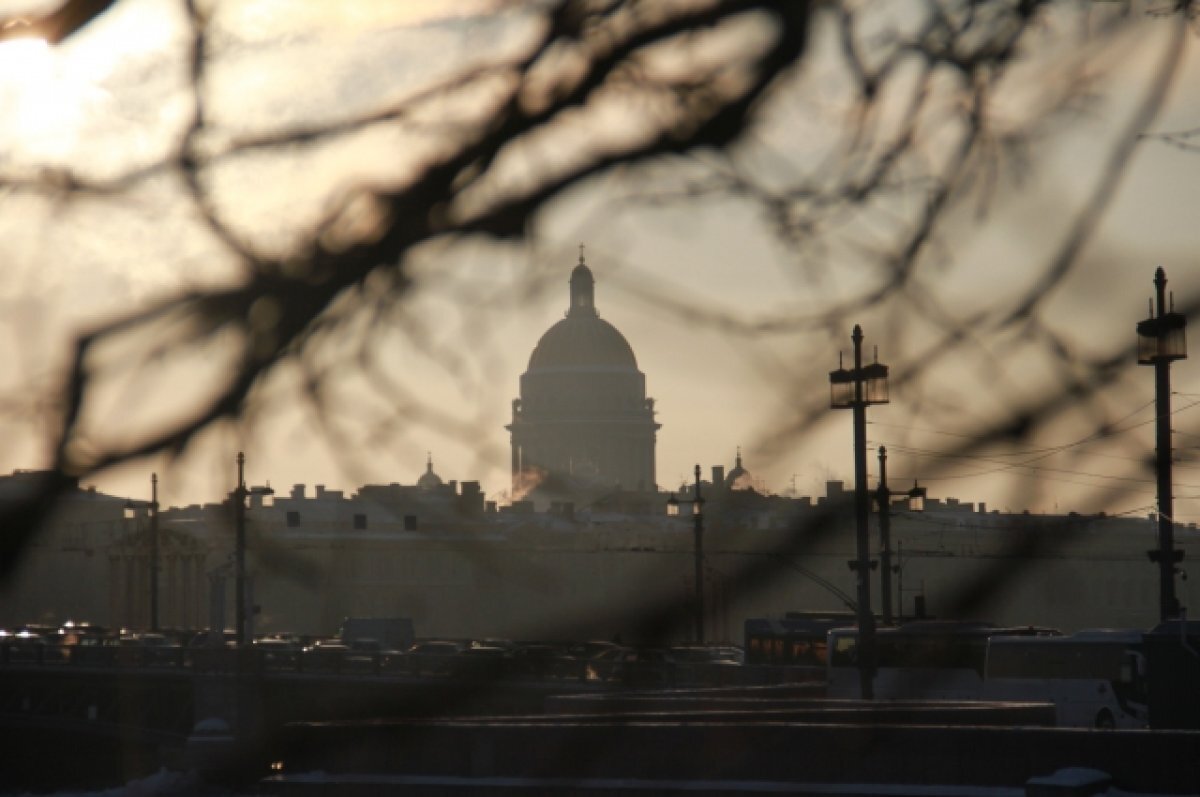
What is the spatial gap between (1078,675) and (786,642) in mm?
12364

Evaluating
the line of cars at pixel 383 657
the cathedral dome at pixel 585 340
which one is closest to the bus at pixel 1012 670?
the line of cars at pixel 383 657

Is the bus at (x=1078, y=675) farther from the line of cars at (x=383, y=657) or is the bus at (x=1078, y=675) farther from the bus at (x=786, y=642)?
the bus at (x=786, y=642)

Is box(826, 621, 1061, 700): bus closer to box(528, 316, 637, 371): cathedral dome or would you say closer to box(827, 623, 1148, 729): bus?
box(827, 623, 1148, 729): bus

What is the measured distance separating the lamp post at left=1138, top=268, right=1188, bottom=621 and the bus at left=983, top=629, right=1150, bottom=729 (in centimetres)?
581

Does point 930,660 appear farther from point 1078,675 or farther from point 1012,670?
point 1078,675

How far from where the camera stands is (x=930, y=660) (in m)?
37.2

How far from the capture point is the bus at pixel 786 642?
44.5 meters

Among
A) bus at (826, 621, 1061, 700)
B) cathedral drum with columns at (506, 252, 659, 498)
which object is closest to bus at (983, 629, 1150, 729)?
bus at (826, 621, 1061, 700)

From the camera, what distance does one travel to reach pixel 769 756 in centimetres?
1653

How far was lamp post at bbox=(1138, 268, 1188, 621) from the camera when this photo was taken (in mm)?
6493

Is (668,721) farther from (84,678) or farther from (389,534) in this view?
(389,534)

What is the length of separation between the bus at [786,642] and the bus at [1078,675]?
9.71 meters

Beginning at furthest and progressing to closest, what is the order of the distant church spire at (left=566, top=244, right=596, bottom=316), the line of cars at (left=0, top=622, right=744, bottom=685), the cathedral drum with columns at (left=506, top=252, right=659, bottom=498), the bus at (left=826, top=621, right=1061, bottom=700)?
the line of cars at (left=0, top=622, right=744, bottom=685)
the bus at (left=826, top=621, right=1061, bottom=700)
the cathedral drum with columns at (left=506, top=252, right=659, bottom=498)
the distant church spire at (left=566, top=244, right=596, bottom=316)

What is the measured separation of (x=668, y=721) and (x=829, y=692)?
15084 millimetres
